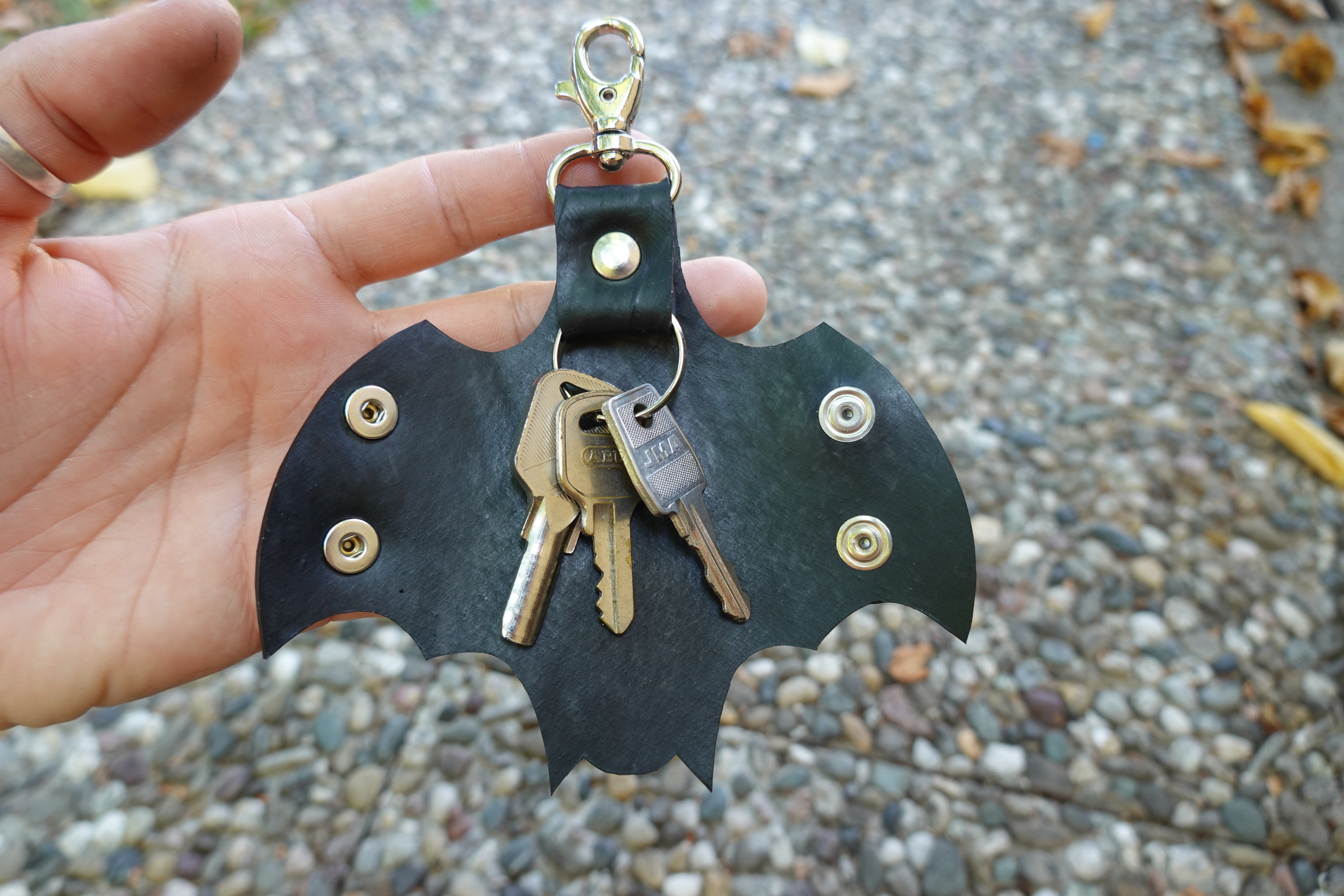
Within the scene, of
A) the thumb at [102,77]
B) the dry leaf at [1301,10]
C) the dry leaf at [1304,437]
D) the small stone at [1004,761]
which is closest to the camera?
the thumb at [102,77]

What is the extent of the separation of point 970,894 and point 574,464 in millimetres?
1397

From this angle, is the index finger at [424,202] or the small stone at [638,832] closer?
the index finger at [424,202]

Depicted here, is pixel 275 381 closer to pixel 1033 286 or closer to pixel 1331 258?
pixel 1033 286

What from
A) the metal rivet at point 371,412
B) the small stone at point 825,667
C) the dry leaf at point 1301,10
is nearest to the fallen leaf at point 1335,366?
the small stone at point 825,667

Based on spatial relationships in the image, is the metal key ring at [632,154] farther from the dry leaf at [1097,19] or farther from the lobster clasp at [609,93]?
the dry leaf at [1097,19]

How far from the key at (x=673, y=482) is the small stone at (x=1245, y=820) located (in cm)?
144

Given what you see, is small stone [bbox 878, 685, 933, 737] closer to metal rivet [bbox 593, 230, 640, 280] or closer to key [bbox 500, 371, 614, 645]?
key [bbox 500, 371, 614, 645]

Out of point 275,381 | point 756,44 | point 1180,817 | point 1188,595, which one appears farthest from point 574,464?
point 756,44

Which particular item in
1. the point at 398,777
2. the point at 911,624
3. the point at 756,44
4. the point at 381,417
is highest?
the point at 381,417

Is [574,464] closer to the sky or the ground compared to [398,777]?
closer to the sky

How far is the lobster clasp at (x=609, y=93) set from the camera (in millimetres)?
1846

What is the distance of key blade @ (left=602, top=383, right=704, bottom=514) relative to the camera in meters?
1.58

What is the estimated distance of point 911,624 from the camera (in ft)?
8.32

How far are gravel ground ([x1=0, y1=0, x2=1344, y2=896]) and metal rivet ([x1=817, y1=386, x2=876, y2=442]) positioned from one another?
1.00 metres
